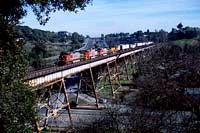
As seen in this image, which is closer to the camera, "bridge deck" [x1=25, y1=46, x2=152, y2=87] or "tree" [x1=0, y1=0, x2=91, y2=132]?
"tree" [x1=0, y1=0, x2=91, y2=132]

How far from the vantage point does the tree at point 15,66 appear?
17344 millimetres

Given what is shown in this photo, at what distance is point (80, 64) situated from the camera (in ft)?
145

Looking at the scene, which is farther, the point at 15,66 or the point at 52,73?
the point at 52,73

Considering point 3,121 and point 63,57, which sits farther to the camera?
point 63,57

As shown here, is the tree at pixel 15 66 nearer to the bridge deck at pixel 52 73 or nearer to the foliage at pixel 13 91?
the foliage at pixel 13 91

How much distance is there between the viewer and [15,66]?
60.0ft

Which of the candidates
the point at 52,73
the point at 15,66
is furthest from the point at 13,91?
the point at 52,73

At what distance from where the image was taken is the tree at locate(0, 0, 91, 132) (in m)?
17.3

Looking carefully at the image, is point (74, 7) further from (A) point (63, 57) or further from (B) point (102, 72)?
(B) point (102, 72)

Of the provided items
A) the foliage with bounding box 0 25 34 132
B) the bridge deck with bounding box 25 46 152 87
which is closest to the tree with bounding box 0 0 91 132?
the foliage with bounding box 0 25 34 132

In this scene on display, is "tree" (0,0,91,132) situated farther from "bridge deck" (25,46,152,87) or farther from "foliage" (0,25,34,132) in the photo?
"bridge deck" (25,46,152,87)

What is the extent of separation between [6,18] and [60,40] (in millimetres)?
169421

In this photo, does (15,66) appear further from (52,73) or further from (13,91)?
(52,73)

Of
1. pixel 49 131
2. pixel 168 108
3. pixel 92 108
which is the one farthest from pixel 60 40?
pixel 168 108
